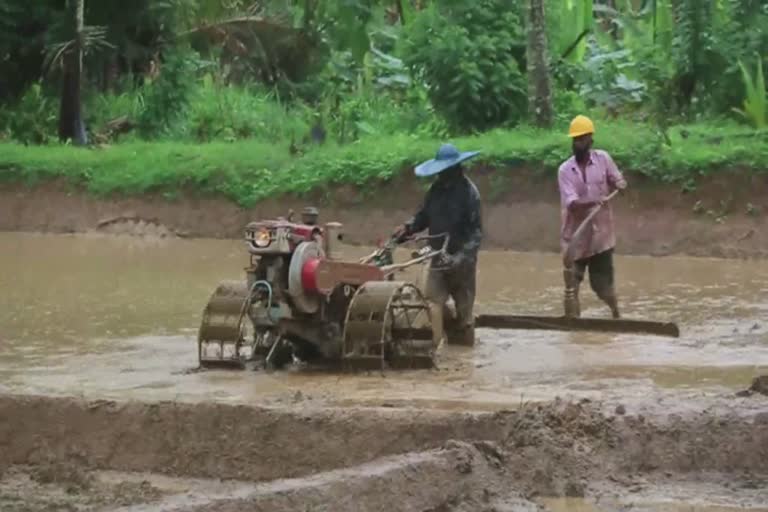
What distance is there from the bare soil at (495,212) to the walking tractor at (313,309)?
9.48 m

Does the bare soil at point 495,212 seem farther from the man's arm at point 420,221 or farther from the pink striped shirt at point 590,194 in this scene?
the man's arm at point 420,221

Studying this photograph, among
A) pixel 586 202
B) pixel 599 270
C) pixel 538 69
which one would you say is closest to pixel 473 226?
pixel 586 202

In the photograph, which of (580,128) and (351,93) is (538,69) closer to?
(351,93)

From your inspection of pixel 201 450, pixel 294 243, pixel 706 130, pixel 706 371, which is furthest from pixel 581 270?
pixel 706 130

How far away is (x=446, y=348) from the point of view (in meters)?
10.7

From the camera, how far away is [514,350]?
10.5m

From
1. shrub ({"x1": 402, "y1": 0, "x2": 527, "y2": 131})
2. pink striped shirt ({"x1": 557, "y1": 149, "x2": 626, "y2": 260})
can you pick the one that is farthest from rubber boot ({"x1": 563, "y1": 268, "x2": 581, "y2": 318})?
shrub ({"x1": 402, "y1": 0, "x2": 527, "y2": 131})

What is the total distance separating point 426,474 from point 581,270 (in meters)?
5.65

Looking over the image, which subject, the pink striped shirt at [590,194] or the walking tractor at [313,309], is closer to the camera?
the walking tractor at [313,309]

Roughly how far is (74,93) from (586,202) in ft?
54.8

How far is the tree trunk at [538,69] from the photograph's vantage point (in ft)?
66.2

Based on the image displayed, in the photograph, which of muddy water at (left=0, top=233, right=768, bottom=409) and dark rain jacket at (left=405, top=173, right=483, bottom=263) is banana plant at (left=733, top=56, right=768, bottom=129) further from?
dark rain jacket at (left=405, top=173, right=483, bottom=263)

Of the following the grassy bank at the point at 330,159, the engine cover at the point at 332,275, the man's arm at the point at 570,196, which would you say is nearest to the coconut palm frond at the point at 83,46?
the grassy bank at the point at 330,159

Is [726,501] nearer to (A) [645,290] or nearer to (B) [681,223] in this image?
(A) [645,290]
